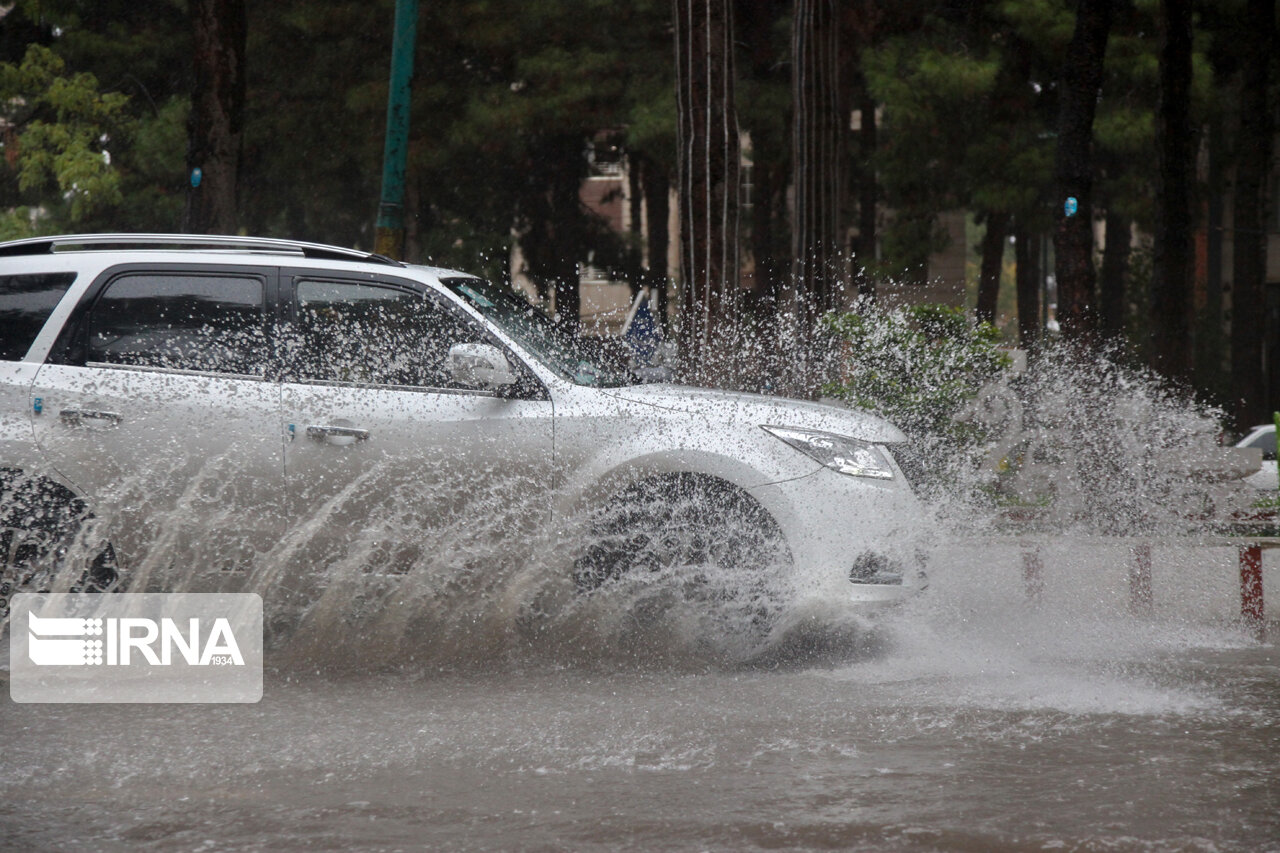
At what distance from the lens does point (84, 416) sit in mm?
7199

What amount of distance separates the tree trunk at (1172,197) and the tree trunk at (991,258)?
1125 centimetres

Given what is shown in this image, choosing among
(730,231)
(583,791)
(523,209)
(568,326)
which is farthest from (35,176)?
(583,791)

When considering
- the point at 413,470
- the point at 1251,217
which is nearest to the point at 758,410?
the point at 413,470

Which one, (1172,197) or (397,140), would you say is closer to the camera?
(397,140)

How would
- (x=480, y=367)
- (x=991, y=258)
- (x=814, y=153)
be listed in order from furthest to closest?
(x=991, y=258) → (x=814, y=153) → (x=480, y=367)

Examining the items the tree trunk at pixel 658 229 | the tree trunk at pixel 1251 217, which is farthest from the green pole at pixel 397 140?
the tree trunk at pixel 658 229

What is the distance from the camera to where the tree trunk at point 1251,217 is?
1048 inches

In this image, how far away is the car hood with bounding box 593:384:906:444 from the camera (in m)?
7.17

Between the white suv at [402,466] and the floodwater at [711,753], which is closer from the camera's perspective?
the floodwater at [711,753]

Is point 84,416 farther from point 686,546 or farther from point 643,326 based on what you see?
point 643,326

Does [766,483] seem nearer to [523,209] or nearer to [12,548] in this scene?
[12,548]

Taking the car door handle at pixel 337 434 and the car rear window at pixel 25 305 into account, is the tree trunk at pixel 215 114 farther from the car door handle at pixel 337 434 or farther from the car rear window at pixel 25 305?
the car door handle at pixel 337 434

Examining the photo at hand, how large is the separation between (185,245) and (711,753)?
4.01 m

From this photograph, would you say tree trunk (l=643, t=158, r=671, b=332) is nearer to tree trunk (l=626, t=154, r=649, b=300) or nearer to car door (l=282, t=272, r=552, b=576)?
tree trunk (l=626, t=154, r=649, b=300)
